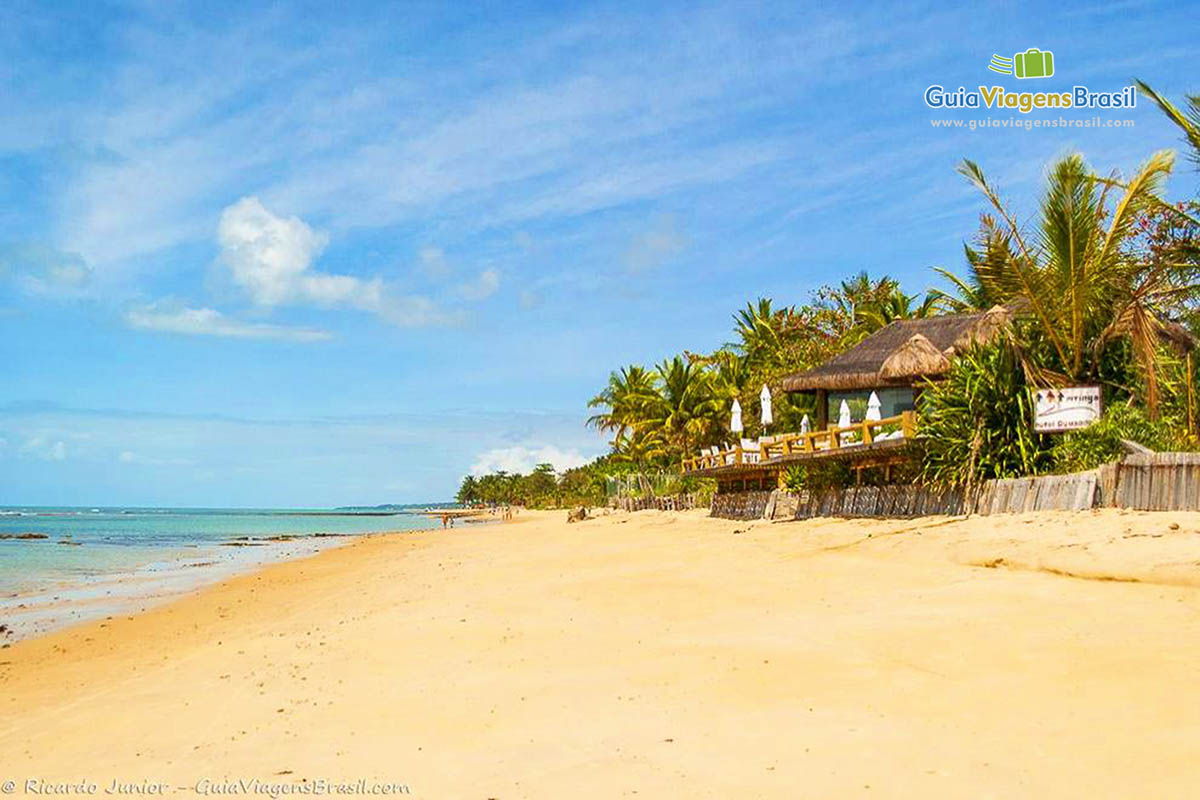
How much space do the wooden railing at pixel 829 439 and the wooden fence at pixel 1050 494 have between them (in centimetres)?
103

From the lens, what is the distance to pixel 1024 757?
4711 mm

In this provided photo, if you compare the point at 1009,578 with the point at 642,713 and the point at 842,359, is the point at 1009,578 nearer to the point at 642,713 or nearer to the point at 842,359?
the point at 642,713

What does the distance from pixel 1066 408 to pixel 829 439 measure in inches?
251

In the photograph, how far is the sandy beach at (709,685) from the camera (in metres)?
4.83

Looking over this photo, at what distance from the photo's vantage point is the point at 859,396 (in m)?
27.3

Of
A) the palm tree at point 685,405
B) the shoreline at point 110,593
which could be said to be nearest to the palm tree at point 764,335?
the palm tree at point 685,405

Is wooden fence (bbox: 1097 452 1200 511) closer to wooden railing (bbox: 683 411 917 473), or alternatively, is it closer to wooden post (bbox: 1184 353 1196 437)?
wooden post (bbox: 1184 353 1196 437)

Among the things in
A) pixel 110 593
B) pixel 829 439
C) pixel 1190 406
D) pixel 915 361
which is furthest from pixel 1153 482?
pixel 110 593

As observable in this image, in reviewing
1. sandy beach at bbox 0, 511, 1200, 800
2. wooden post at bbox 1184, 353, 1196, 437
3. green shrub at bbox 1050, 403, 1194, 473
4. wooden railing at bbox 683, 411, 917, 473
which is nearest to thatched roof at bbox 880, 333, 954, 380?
wooden railing at bbox 683, 411, 917, 473

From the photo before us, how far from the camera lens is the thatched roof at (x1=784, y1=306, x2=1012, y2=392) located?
23500 millimetres

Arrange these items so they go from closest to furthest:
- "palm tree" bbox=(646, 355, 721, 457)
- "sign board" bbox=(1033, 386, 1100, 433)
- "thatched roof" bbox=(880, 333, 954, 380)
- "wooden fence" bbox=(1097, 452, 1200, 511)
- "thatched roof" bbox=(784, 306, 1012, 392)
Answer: "wooden fence" bbox=(1097, 452, 1200, 511), "sign board" bbox=(1033, 386, 1100, 433), "thatched roof" bbox=(880, 333, 954, 380), "thatched roof" bbox=(784, 306, 1012, 392), "palm tree" bbox=(646, 355, 721, 457)

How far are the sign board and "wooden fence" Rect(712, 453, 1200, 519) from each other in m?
1.19

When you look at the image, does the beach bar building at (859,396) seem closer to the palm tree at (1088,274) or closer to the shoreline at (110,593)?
the palm tree at (1088,274)

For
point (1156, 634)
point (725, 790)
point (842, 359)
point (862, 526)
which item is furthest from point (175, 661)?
point (842, 359)
